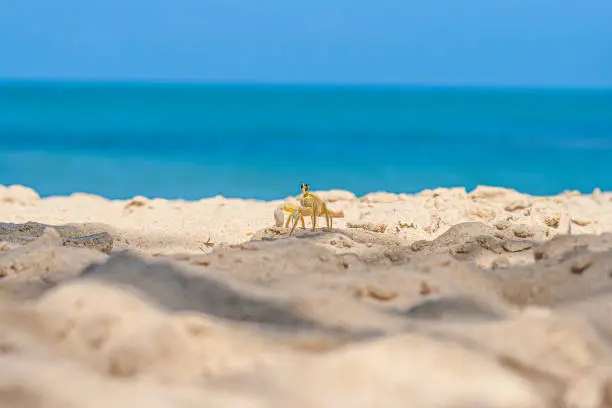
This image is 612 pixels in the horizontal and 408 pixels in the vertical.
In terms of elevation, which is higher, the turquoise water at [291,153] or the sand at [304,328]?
the turquoise water at [291,153]

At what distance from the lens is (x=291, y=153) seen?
17.9 m

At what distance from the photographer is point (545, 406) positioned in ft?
4.79

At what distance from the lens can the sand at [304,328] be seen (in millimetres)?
1442

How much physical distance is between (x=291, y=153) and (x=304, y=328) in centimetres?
1626

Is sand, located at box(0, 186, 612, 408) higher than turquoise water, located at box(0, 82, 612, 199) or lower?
lower

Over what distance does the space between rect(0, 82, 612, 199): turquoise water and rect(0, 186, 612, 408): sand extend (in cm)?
982

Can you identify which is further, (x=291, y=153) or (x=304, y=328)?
(x=291, y=153)

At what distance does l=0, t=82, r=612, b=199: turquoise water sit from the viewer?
13953 millimetres

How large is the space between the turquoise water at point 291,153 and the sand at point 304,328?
32.2 feet

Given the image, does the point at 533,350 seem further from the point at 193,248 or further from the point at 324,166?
the point at 324,166

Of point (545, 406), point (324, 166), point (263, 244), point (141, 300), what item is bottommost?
point (545, 406)

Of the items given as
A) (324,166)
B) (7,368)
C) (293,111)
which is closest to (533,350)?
(7,368)

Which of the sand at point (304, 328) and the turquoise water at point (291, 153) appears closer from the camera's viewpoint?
the sand at point (304, 328)

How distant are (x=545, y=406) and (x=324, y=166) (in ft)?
48.3
